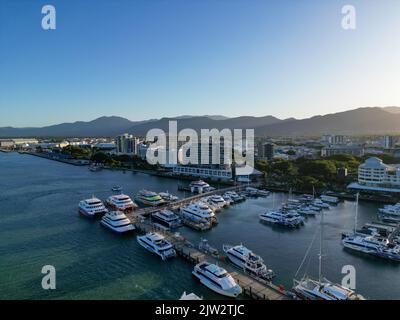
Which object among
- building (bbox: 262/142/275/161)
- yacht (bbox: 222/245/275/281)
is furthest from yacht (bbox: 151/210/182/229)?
building (bbox: 262/142/275/161)

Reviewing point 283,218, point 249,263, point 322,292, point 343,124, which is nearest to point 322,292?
point 322,292

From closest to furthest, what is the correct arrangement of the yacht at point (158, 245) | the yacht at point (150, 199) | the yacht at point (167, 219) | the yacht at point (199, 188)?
1. the yacht at point (158, 245)
2. the yacht at point (167, 219)
3. the yacht at point (150, 199)
4. the yacht at point (199, 188)

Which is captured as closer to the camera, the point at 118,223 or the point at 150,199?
the point at 118,223

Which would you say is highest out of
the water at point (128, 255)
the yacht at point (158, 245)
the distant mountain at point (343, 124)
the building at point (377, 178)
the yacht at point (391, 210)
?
the distant mountain at point (343, 124)

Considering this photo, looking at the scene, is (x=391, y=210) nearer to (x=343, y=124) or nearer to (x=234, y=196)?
(x=234, y=196)

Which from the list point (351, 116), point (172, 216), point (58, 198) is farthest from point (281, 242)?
point (351, 116)

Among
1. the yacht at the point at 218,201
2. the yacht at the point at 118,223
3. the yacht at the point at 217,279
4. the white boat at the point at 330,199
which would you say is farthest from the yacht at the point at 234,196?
the yacht at the point at 217,279

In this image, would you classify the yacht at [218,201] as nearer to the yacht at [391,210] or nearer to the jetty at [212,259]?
the jetty at [212,259]
